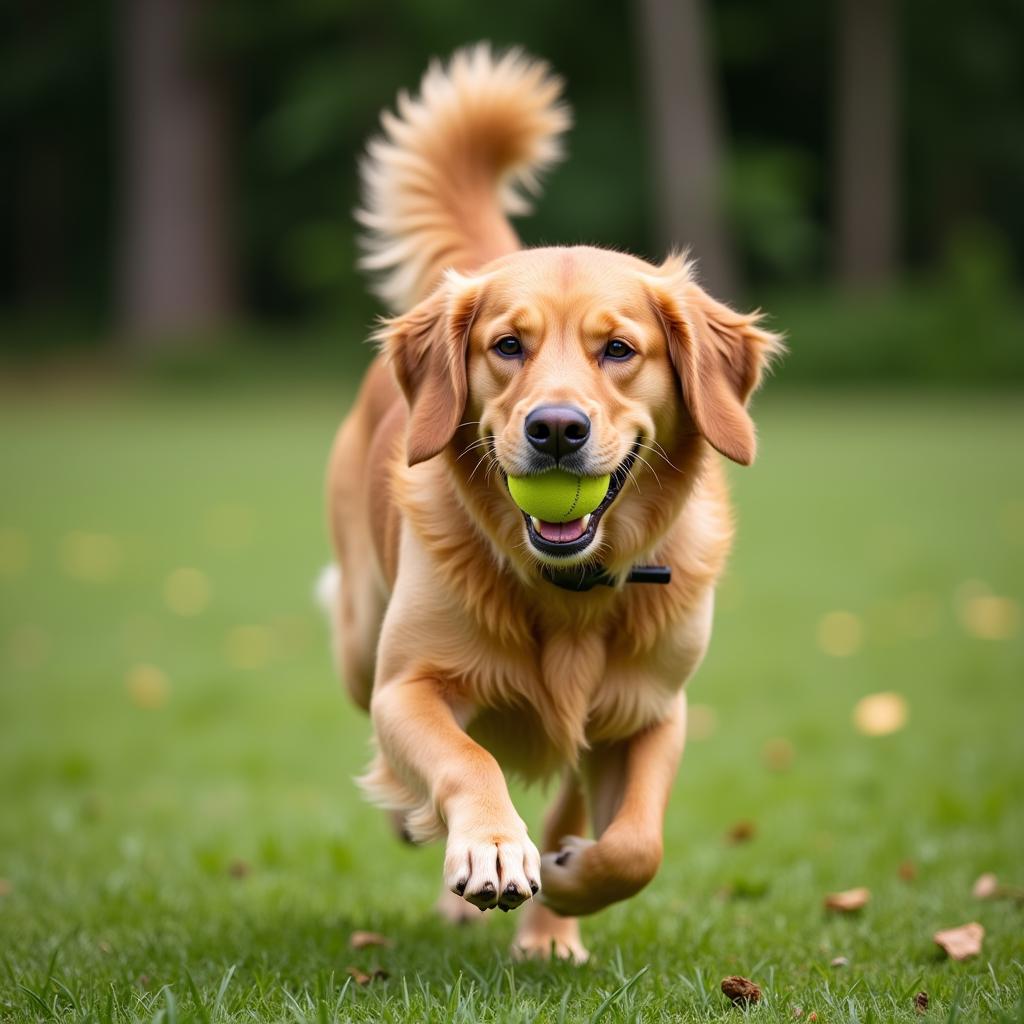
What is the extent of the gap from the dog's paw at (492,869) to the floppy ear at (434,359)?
987mm

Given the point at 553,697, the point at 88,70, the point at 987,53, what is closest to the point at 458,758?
the point at 553,697

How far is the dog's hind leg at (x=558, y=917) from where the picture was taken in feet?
12.6

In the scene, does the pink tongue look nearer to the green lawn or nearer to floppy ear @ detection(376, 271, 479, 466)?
floppy ear @ detection(376, 271, 479, 466)

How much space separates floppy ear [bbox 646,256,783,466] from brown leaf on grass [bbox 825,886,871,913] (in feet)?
4.24

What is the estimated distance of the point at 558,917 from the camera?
3904 millimetres

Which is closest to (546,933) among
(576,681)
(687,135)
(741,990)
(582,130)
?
(576,681)

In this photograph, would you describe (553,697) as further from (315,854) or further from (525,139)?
(525,139)

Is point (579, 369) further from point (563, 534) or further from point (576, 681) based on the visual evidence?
point (576, 681)

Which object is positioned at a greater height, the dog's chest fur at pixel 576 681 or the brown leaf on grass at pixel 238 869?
the dog's chest fur at pixel 576 681

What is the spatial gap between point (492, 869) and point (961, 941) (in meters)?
1.29

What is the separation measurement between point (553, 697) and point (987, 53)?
3353 cm

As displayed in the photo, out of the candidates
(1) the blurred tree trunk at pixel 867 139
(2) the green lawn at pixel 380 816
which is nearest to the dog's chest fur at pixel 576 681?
(2) the green lawn at pixel 380 816

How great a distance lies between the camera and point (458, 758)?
3332mm

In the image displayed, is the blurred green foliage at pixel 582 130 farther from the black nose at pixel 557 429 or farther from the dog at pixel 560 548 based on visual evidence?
the black nose at pixel 557 429
